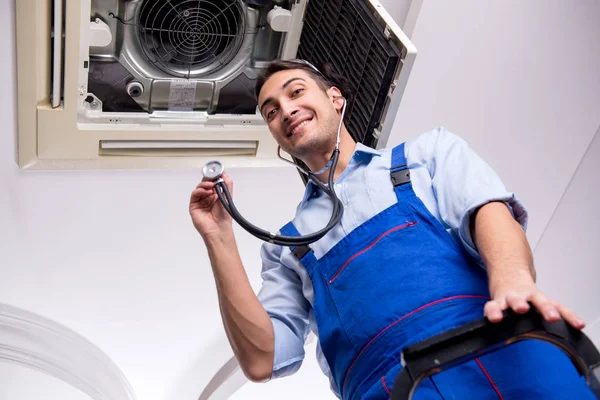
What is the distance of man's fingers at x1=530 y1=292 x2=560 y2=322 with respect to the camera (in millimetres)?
1072

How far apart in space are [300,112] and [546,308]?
0.85 m

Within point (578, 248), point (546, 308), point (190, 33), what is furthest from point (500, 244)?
point (578, 248)

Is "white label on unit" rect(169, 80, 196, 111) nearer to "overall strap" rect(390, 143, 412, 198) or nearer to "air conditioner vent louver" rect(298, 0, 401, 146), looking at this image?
"air conditioner vent louver" rect(298, 0, 401, 146)

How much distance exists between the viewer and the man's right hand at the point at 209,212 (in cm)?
151

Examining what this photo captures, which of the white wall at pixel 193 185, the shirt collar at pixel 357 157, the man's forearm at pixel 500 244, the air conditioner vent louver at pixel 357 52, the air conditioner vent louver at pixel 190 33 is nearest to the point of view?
the man's forearm at pixel 500 244

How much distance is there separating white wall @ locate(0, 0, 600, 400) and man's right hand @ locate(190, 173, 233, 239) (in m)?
0.79

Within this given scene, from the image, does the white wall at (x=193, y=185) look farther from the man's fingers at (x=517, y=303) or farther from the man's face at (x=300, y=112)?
the man's fingers at (x=517, y=303)

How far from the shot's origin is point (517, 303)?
1107 millimetres

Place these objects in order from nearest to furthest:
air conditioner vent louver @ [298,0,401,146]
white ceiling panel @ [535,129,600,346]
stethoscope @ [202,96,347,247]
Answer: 1. stethoscope @ [202,96,347,247]
2. air conditioner vent louver @ [298,0,401,146]
3. white ceiling panel @ [535,129,600,346]

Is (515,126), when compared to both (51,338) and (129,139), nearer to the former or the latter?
(129,139)

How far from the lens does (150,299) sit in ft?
8.80

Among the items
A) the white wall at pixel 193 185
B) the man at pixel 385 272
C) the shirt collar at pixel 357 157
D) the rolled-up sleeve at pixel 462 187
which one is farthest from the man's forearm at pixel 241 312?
the white wall at pixel 193 185

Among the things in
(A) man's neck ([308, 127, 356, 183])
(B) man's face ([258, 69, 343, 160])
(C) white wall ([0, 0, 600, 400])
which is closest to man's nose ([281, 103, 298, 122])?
(B) man's face ([258, 69, 343, 160])

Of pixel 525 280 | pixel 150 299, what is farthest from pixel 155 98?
pixel 525 280
